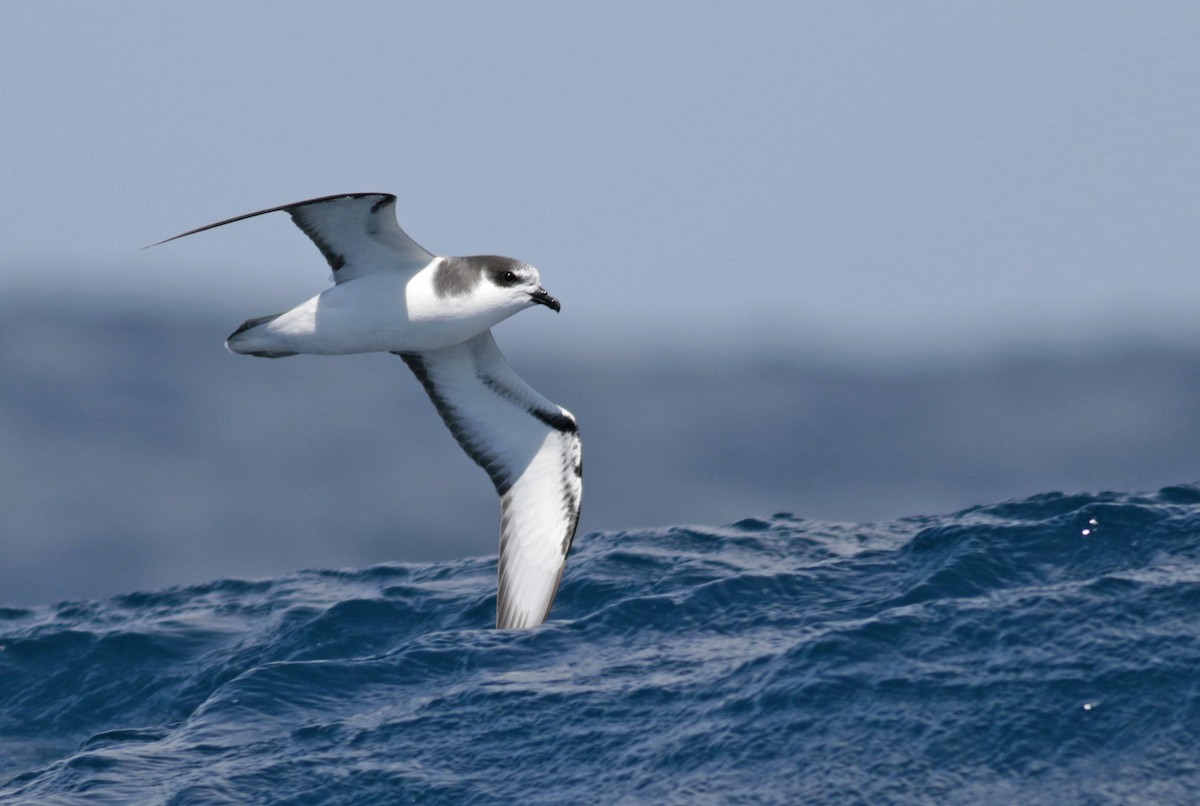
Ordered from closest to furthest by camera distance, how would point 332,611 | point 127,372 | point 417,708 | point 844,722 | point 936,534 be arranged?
1. point 844,722
2. point 417,708
3. point 936,534
4. point 332,611
5. point 127,372

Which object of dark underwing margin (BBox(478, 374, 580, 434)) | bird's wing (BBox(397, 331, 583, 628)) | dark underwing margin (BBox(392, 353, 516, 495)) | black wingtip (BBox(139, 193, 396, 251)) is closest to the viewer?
black wingtip (BBox(139, 193, 396, 251))

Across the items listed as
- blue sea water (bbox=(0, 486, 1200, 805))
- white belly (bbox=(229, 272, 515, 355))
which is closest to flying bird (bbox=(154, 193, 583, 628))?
white belly (bbox=(229, 272, 515, 355))

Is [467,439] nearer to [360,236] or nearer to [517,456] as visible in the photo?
[517,456]

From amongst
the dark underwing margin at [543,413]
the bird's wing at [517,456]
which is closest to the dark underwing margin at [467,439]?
the bird's wing at [517,456]

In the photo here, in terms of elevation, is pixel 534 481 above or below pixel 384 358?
above

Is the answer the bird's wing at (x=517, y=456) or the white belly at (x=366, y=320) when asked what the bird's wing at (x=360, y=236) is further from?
the bird's wing at (x=517, y=456)

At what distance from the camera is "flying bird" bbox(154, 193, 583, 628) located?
1427cm

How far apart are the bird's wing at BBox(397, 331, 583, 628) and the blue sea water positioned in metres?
0.71

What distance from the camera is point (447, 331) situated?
47.8 feet

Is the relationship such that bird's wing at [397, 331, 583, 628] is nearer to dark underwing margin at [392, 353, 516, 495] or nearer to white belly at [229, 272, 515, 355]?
dark underwing margin at [392, 353, 516, 495]

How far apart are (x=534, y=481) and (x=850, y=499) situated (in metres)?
77.1

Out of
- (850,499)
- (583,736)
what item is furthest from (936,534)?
(850,499)

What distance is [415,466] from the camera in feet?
305

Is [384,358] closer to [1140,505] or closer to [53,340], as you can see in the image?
[53,340]
